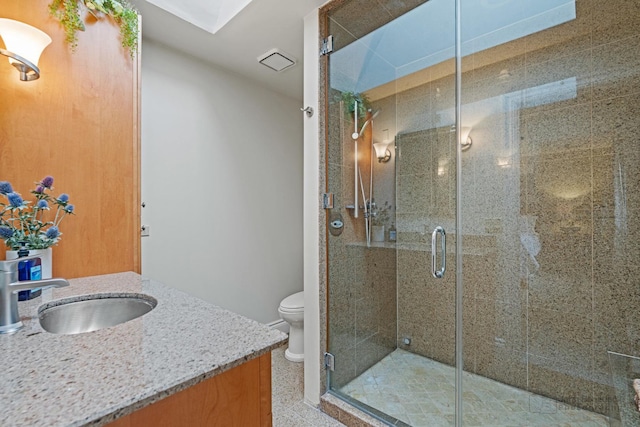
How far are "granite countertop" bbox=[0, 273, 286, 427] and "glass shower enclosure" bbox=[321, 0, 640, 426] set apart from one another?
3.70ft

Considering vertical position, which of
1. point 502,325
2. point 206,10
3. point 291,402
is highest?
point 206,10

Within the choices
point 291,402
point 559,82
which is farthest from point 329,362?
point 559,82

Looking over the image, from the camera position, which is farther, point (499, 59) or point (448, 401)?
point (499, 59)

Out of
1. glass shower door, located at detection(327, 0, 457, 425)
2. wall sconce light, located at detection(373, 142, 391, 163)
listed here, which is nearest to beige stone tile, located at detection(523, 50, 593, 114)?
glass shower door, located at detection(327, 0, 457, 425)

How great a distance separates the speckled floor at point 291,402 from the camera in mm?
1683

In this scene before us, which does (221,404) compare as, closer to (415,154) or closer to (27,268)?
(27,268)

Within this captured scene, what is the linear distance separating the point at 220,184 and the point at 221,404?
1.98 metres

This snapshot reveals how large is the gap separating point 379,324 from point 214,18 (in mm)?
2425

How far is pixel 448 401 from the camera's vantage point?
1806 mm

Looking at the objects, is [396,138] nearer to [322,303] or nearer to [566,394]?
[322,303]

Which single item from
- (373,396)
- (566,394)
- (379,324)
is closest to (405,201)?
(379,324)

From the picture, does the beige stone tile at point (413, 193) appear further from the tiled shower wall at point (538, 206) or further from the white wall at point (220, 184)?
the white wall at point (220, 184)

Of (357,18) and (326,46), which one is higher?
(357,18)

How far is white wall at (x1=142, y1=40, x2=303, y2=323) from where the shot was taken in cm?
210
